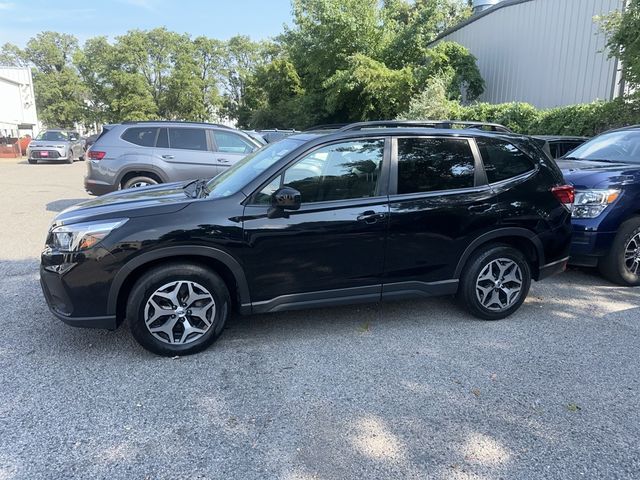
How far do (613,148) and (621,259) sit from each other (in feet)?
6.17

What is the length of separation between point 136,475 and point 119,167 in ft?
22.7

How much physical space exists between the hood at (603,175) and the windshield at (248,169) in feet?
11.4

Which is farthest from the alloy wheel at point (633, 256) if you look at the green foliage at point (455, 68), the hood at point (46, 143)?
the hood at point (46, 143)

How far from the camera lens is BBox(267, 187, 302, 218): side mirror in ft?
11.8

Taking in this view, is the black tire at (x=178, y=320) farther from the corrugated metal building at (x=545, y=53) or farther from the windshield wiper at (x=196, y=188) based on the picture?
the corrugated metal building at (x=545, y=53)

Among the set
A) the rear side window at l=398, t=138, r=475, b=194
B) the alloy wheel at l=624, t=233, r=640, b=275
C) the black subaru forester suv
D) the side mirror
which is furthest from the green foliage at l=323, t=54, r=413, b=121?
the side mirror

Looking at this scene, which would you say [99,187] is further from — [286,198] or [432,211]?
[432,211]

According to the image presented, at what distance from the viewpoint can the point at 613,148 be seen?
254 inches

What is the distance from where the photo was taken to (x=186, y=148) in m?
8.77

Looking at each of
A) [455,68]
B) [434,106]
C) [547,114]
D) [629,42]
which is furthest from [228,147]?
[455,68]

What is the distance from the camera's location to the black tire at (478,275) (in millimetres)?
4344

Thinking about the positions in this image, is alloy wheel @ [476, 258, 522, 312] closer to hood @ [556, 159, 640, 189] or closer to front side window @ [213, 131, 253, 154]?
hood @ [556, 159, 640, 189]

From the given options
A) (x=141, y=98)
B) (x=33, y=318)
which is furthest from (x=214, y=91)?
(x=33, y=318)

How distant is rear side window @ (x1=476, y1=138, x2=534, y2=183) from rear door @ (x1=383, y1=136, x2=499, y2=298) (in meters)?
0.10
